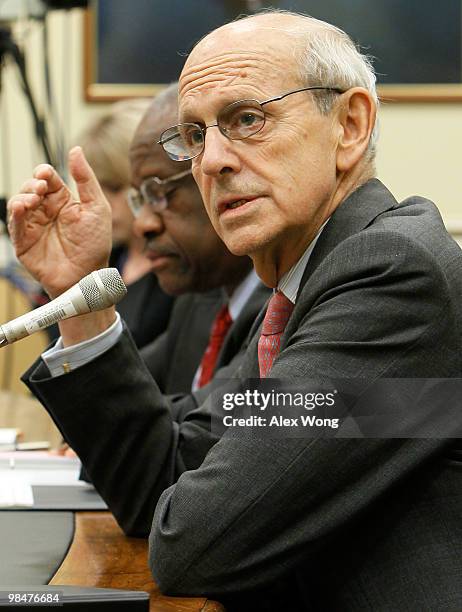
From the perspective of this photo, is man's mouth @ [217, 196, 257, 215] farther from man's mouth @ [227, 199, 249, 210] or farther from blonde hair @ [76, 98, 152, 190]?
blonde hair @ [76, 98, 152, 190]

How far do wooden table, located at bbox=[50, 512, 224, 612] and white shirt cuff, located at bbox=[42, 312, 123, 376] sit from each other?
0.74 ft

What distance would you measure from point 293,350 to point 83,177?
23.4 inches

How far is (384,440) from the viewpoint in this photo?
1152 millimetres

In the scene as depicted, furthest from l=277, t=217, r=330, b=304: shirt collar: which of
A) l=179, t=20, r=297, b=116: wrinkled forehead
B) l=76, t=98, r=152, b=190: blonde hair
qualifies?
l=76, t=98, r=152, b=190: blonde hair

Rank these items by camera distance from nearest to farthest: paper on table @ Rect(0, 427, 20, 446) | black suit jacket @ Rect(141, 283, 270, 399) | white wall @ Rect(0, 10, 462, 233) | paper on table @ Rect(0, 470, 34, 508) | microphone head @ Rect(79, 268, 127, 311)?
microphone head @ Rect(79, 268, 127, 311) < paper on table @ Rect(0, 470, 34, 508) < paper on table @ Rect(0, 427, 20, 446) < black suit jacket @ Rect(141, 283, 270, 399) < white wall @ Rect(0, 10, 462, 233)

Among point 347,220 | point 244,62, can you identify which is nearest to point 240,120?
point 244,62

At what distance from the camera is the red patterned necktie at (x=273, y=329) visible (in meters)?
1.42

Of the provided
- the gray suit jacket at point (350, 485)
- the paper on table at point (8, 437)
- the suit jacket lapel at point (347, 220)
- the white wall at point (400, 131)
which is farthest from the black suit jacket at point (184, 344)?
the white wall at point (400, 131)

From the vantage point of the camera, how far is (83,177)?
5.39 feet

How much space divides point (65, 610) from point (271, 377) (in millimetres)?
377

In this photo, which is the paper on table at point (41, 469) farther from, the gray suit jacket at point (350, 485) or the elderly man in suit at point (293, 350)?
the gray suit jacket at point (350, 485)

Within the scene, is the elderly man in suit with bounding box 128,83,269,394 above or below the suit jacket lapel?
below

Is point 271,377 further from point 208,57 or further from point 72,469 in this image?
point 72,469

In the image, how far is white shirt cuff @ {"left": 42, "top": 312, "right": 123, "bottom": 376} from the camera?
1478mm
